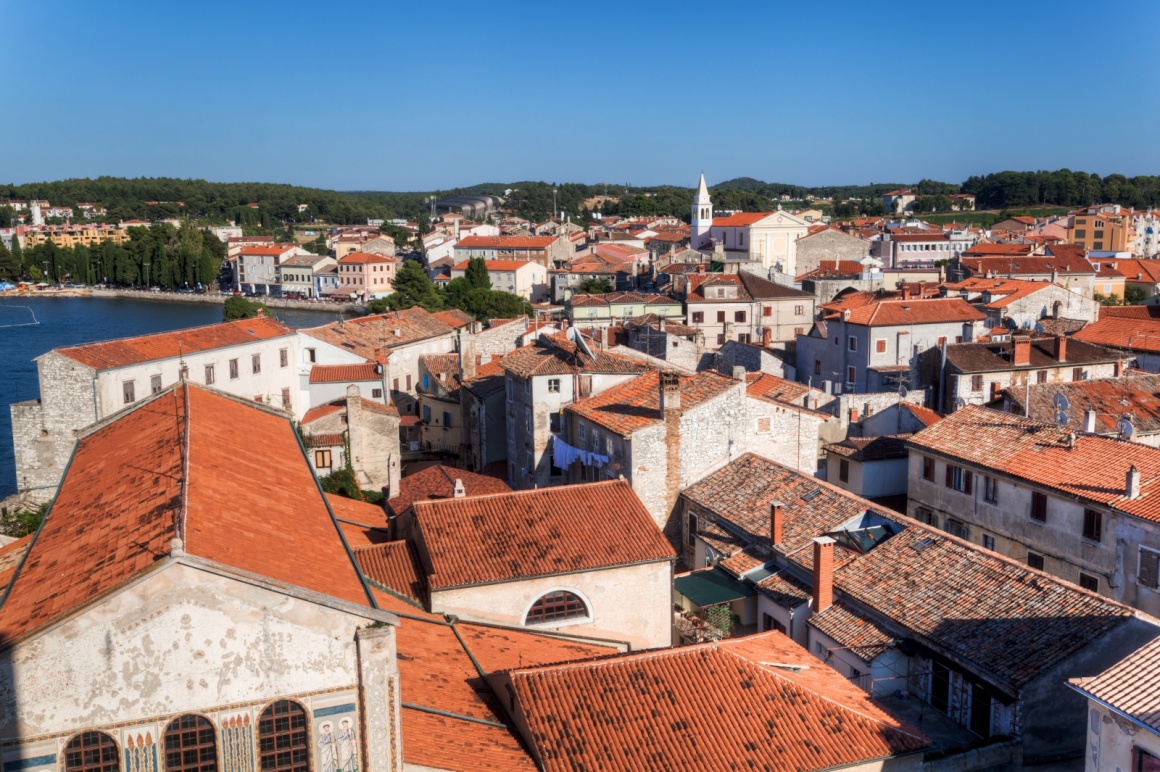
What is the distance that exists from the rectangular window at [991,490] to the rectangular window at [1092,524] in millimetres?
2122

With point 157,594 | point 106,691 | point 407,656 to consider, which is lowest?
point 407,656

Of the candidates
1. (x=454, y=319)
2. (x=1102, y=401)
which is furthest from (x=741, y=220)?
(x=1102, y=401)

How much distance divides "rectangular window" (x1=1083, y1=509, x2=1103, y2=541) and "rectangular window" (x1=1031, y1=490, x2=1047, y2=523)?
94 cm

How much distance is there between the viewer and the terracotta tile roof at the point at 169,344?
28688mm

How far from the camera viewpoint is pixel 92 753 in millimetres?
8586

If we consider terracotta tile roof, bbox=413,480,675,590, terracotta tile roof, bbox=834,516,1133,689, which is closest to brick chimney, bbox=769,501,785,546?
terracotta tile roof, bbox=834,516,1133,689

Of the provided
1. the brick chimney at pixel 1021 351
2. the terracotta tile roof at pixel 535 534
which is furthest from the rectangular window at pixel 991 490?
the brick chimney at pixel 1021 351

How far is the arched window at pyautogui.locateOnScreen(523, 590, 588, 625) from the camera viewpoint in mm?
15531

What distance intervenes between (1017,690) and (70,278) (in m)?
124

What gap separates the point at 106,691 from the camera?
8.55 m

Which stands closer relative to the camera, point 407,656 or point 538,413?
point 407,656

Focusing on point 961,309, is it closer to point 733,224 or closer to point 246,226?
point 733,224

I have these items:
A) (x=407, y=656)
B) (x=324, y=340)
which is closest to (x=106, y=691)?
(x=407, y=656)

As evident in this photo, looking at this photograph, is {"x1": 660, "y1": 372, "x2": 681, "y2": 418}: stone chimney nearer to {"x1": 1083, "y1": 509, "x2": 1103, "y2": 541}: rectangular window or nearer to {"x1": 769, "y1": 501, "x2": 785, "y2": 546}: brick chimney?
{"x1": 769, "y1": 501, "x2": 785, "y2": 546}: brick chimney
